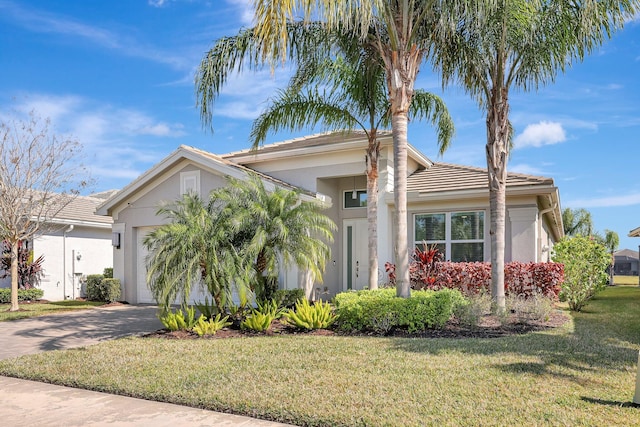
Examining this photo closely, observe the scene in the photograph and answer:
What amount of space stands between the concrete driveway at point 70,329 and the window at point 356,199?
24.1ft

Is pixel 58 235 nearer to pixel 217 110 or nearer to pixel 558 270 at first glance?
pixel 217 110

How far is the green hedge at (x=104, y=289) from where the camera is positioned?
1700 centimetres

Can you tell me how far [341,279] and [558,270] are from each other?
22.9 ft

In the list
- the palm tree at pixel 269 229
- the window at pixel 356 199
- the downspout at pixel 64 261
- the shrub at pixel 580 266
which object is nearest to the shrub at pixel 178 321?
the palm tree at pixel 269 229

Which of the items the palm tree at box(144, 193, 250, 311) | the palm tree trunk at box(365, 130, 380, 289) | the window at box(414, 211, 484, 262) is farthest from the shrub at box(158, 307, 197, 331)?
the window at box(414, 211, 484, 262)

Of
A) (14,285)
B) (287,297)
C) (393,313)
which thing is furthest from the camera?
(14,285)

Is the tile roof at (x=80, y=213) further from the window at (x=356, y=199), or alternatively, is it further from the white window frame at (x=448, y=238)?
the white window frame at (x=448, y=238)

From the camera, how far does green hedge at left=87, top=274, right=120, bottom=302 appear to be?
17000mm

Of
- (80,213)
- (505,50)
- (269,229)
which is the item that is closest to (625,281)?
(505,50)

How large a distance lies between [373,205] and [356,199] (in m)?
3.69

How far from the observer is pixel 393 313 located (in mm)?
9477

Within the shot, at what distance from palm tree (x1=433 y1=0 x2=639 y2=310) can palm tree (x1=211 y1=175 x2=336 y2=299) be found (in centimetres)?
442

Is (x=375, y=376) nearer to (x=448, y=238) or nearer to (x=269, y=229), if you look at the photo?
(x=269, y=229)

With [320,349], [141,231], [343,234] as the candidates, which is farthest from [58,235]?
[320,349]
